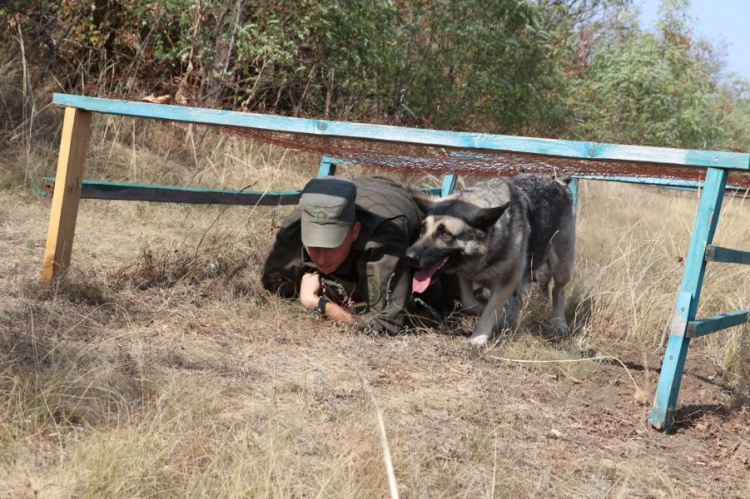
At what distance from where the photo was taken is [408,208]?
17.7 ft

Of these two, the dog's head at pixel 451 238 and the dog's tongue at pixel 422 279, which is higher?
the dog's head at pixel 451 238

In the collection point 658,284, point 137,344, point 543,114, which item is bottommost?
point 137,344

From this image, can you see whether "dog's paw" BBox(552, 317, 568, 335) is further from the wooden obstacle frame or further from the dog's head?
the wooden obstacle frame

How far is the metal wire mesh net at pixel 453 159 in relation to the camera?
465 centimetres

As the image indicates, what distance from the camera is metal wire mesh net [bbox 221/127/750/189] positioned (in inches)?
183

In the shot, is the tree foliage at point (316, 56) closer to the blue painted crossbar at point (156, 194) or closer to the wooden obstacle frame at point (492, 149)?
the blue painted crossbar at point (156, 194)

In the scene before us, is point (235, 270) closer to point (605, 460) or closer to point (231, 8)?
point (605, 460)

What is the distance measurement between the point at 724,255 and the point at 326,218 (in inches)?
87.2

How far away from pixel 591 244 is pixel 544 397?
5.07 m

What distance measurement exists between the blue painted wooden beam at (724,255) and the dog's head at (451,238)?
1.39 m

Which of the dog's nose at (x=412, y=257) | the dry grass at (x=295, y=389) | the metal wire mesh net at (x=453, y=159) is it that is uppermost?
the metal wire mesh net at (x=453, y=159)

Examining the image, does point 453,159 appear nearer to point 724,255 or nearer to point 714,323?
point 724,255

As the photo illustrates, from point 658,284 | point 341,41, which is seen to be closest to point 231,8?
point 341,41

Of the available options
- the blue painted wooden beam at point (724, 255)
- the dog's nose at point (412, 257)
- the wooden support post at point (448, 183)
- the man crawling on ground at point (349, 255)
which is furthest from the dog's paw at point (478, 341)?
the wooden support post at point (448, 183)
